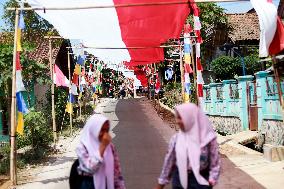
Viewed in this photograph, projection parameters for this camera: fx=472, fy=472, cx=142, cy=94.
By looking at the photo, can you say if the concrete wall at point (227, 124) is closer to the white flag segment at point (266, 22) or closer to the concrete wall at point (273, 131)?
the concrete wall at point (273, 131)

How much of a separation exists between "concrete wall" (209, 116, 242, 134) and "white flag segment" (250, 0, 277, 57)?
11.7m

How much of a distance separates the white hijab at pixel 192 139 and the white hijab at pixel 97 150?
0.74 m

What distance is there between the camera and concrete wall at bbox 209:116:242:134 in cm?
1975

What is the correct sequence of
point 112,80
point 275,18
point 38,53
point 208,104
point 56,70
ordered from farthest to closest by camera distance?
point 112,80
point 38,53
point 208,104
point 56,70
point 275,18

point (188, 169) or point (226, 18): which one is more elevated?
point (226, 18)

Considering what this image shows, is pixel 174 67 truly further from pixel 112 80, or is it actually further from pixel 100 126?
pixel 100 126

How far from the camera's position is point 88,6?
888cm

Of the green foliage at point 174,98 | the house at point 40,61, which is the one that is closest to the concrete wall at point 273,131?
the house at point 40,61

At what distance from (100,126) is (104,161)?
15.7 inches

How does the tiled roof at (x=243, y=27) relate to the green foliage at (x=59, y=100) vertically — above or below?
above

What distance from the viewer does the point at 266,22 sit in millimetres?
7719

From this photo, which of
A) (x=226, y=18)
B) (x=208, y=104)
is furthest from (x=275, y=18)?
(x=226, y=18)

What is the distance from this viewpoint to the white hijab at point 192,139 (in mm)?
4789

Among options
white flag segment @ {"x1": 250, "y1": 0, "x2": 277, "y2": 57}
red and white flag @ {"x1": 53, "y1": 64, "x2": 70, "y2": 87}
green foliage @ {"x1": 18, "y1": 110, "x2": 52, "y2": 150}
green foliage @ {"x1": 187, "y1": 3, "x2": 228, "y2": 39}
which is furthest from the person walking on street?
green foliage @ {"x1": 187, "y1": 3, "x2": 228, "y2": 39}
